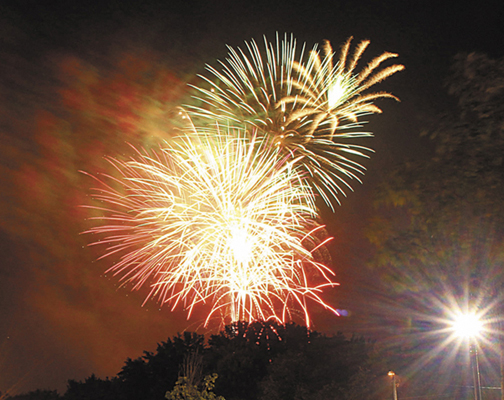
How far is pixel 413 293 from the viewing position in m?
16.5

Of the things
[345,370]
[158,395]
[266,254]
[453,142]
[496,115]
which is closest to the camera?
[496,115]

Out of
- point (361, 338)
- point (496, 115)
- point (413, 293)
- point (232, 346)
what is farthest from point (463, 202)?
point (232, 346)

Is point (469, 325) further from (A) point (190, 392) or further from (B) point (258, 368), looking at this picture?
(A) point (190, 392)

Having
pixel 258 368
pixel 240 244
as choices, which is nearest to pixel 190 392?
A: pixel 258 368

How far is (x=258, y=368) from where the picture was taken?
59.1ft

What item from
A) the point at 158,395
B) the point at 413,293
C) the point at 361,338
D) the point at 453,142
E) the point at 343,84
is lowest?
the point at 158,395

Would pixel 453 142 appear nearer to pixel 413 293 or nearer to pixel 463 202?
pixel 463 202

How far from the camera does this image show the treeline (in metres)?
16.1

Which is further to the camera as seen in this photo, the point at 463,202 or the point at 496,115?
the point at 463,202

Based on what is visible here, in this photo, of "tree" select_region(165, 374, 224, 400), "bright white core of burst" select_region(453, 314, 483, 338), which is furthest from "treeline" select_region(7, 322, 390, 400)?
"bright white core of burst" select_region(453, 314, 483, 338)

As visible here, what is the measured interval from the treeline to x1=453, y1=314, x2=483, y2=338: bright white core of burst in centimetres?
277

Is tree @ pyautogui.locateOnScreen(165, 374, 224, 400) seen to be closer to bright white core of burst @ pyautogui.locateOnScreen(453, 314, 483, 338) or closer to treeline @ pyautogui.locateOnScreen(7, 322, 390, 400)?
treeline @ pyautogui.locateOnScreen(7, 322, 390, 400)

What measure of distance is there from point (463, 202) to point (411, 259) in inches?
97.8

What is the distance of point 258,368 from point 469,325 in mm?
7296
